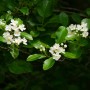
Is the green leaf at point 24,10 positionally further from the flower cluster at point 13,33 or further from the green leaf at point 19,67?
the green leaf at point 19,67

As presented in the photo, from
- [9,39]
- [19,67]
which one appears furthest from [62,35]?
[19,67]

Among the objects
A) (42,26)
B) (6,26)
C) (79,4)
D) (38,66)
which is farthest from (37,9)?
(79,4)

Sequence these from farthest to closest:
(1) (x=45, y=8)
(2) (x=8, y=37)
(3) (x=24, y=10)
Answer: (1) (x=45, y=8)
(3) (x=24, y=10)
(2) (x=8, y=37)

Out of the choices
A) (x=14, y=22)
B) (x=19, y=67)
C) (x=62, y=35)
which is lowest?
(x=19, y=67)

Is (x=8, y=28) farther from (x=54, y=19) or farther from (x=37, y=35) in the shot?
(x=54, y=19)

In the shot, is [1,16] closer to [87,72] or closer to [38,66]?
[38,66]

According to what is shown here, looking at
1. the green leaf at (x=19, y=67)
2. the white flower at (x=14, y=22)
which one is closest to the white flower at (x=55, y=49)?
the white flower at (x=14, y=22)
